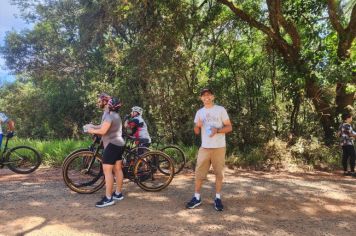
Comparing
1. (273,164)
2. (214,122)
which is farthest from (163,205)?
(273,164)

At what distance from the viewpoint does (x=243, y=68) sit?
43.9ft

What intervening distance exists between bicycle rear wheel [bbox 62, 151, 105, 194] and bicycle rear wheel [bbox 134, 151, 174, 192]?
0.69 m

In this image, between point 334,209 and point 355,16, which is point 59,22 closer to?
point 355,16

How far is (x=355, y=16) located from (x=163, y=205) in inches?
354

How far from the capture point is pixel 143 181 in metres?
7.30

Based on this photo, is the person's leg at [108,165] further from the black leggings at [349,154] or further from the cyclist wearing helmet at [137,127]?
the black leggings at [349,154]

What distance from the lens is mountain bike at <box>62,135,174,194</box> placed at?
675 cm

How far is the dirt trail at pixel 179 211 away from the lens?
5.31 meters

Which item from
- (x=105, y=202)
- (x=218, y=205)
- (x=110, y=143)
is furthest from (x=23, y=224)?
(x=218, y=205)

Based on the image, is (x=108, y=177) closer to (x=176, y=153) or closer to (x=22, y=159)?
(x=176, y=153)

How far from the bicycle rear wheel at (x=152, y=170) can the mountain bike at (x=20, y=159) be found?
3265mm

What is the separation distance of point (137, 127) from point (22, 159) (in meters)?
3.01

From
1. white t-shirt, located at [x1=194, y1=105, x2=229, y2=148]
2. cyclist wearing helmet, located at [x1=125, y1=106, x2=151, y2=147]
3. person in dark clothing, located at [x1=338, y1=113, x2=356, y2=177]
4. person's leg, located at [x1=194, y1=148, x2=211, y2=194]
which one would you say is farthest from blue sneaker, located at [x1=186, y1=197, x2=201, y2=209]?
person in dark clothing, located at [x1=338, y1=113, x2=356, y2=177]

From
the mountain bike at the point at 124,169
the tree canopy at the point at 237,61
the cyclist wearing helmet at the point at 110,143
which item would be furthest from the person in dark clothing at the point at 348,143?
the cyclist wearing helmet at the point at 110,143
